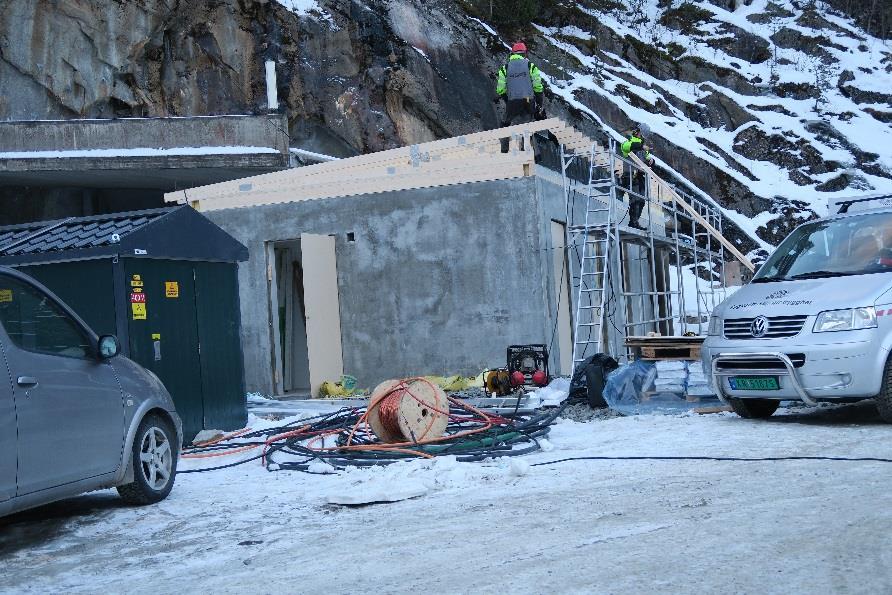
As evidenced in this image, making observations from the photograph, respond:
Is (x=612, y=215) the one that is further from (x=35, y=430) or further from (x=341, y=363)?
(x=35, y=430)

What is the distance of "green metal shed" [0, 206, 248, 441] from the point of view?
958 centimetres

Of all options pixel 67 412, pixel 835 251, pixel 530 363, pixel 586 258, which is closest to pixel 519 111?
pixel 586 258

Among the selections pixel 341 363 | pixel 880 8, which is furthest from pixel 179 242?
pixel 880 8

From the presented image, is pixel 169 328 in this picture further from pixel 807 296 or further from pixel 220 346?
pixel 807 296

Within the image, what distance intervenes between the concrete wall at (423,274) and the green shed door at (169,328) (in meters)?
5.36

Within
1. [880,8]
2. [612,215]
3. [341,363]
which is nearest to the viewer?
[612,215]

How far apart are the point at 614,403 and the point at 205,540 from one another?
623cm

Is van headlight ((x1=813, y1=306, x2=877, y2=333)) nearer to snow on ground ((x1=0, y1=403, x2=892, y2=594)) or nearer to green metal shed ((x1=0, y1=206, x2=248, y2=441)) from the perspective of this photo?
snow on ground ((x1=0, y1=403, x2=892, y2=594))

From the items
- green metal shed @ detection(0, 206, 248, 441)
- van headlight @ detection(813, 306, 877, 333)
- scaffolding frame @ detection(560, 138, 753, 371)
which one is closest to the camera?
van headlight @ detection(813, 306, 877, 333)

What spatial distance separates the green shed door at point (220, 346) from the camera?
1065cm

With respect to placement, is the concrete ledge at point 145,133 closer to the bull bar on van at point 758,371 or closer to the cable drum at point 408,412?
the cable drum at point 408,412

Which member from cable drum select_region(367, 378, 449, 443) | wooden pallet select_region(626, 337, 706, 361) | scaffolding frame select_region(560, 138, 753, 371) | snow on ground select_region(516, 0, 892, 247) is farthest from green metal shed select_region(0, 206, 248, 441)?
snow on ground select_region(516, 0, 892, 247)

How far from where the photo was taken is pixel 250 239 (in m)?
16.6

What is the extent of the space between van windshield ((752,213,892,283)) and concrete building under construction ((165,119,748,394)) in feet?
13.5
